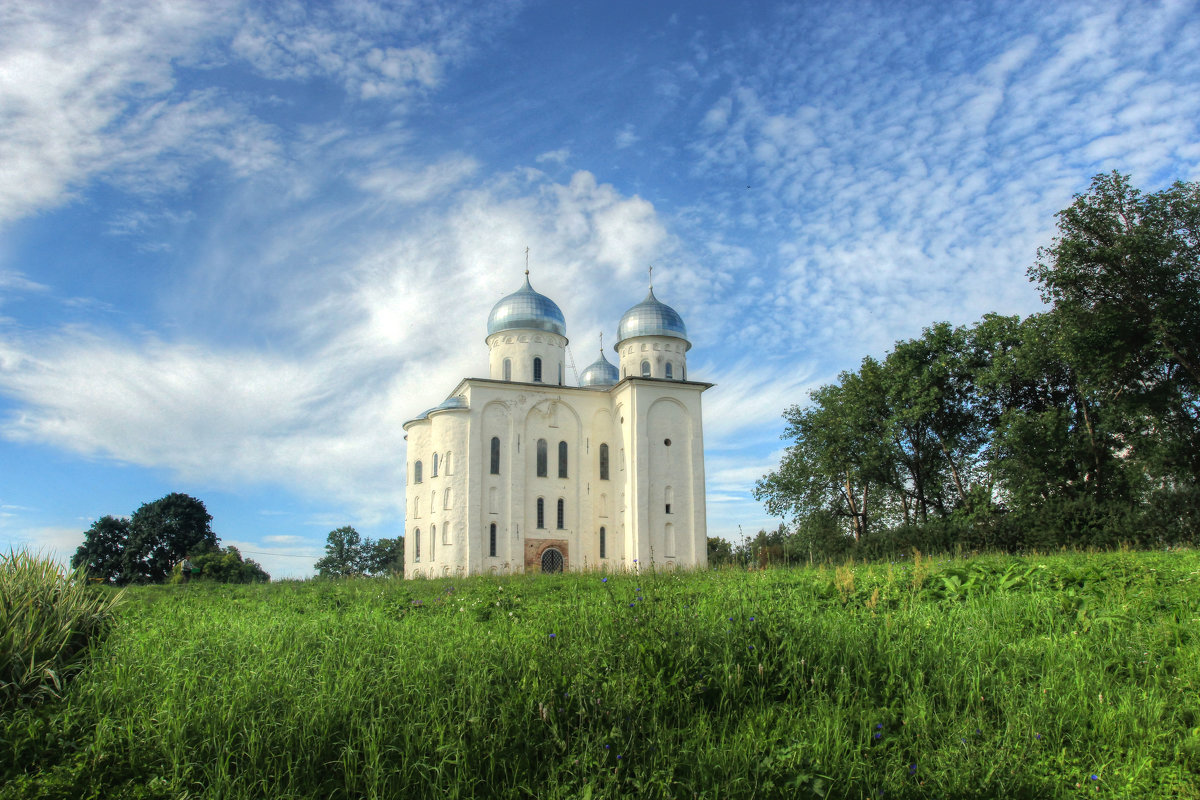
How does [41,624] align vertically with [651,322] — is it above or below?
below

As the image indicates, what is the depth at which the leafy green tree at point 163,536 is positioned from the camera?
4538cm

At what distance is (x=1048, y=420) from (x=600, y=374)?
19324 millimetres

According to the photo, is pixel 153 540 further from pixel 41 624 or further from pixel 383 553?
pixel 41 624

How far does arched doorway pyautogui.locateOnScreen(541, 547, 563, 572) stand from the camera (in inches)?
1176

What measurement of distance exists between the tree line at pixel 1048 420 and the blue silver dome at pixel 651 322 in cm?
690

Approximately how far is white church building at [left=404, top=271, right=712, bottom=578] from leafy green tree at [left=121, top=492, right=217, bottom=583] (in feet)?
74.7

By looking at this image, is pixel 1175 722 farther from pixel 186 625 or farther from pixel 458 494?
pixel 458 494

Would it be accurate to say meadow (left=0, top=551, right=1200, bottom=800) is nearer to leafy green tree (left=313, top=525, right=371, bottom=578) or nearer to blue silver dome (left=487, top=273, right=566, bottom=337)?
blue silver dome (left=487, top=273, right=566, bottom=337)

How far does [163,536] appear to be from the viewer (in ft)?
151

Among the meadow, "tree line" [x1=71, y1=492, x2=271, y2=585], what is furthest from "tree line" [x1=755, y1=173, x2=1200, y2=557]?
"tree line" [x1=71, y1=492, x2=271, y2=585]

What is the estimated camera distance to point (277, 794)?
16.0 ft

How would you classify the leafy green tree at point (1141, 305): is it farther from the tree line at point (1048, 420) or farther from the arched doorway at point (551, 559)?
the arched doorway at point (551, 559)

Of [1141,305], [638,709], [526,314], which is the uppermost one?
[526,314]

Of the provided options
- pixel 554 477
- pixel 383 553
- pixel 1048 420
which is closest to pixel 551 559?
pixel 554 477
